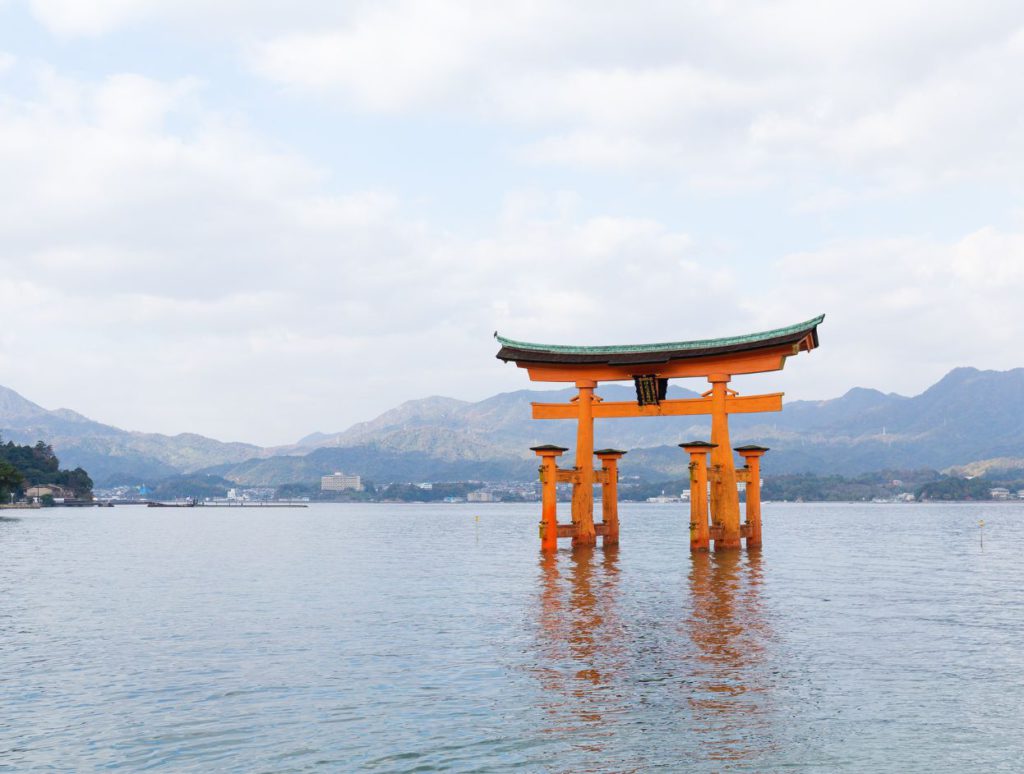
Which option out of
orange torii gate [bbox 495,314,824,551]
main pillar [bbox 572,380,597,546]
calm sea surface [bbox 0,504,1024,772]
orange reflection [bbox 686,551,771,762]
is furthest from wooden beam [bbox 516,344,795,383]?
orange reflection [bbox 686,551,771,762]

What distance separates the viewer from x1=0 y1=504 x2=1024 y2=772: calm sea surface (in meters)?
10.5

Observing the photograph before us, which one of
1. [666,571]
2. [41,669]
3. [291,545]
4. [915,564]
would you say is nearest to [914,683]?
[41,669]

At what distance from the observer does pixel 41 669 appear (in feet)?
51.4

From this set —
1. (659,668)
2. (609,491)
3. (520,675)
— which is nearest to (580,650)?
(659,668)

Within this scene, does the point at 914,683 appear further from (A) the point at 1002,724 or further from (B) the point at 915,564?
(B) the point at 915,564

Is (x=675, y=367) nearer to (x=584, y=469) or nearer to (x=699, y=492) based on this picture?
(x=699, y=492)

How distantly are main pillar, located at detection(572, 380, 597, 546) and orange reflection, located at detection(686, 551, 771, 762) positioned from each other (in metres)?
10.3

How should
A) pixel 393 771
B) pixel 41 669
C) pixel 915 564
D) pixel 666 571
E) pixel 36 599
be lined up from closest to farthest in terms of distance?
pixel 393 771
pixel 41 669
pixel 36 599
pixel 666 571
pixel 915 564

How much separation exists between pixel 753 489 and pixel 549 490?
9.82 metres

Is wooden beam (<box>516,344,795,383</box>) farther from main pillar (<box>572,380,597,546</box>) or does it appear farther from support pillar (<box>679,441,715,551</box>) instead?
support pillar (<box>679,441,715,551</box>)

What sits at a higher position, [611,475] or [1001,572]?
[611,475]

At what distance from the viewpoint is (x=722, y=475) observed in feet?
120

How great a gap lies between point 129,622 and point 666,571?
62.4 ft

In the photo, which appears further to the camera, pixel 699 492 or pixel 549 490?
pixel 549 490
